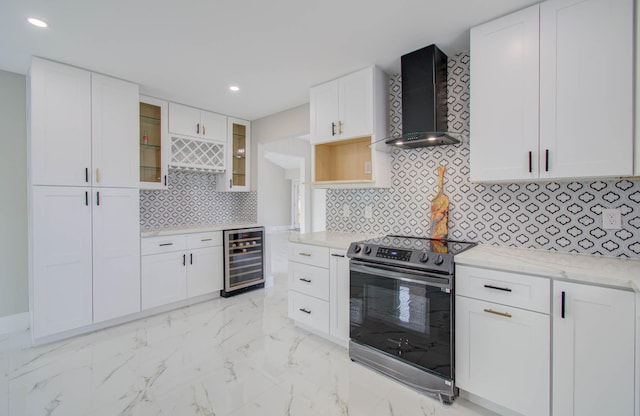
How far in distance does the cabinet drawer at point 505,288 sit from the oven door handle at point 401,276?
109 millimetres

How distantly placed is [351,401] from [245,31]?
2745mm

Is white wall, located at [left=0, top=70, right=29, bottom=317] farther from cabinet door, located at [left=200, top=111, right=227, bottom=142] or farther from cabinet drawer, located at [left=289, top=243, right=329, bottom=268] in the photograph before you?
cabinet drawer, located at [left=289, top=243, right=329, bottom=268]

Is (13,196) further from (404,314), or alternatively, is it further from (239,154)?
(404,314)

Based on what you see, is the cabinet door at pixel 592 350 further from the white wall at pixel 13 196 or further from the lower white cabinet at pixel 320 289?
the white wall at pixel 13 196

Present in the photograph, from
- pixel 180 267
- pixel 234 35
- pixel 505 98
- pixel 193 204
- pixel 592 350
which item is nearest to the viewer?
pixel 592 350

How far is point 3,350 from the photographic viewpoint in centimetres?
252

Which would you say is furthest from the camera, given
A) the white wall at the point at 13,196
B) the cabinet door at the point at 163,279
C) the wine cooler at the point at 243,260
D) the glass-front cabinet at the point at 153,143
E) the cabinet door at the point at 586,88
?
the wine cooler at the point at 243,260

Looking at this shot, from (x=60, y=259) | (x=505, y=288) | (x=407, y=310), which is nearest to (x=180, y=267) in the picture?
(x=60, y=259)

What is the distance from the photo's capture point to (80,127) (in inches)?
109

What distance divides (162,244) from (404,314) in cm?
281

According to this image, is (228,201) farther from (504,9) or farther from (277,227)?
(277,227)

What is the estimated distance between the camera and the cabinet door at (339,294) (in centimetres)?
249

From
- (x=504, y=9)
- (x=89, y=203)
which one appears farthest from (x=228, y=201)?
(x=504, y=9)

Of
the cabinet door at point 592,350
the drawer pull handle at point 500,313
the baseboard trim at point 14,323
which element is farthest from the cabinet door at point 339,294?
the baseboard trim at point 14,323
